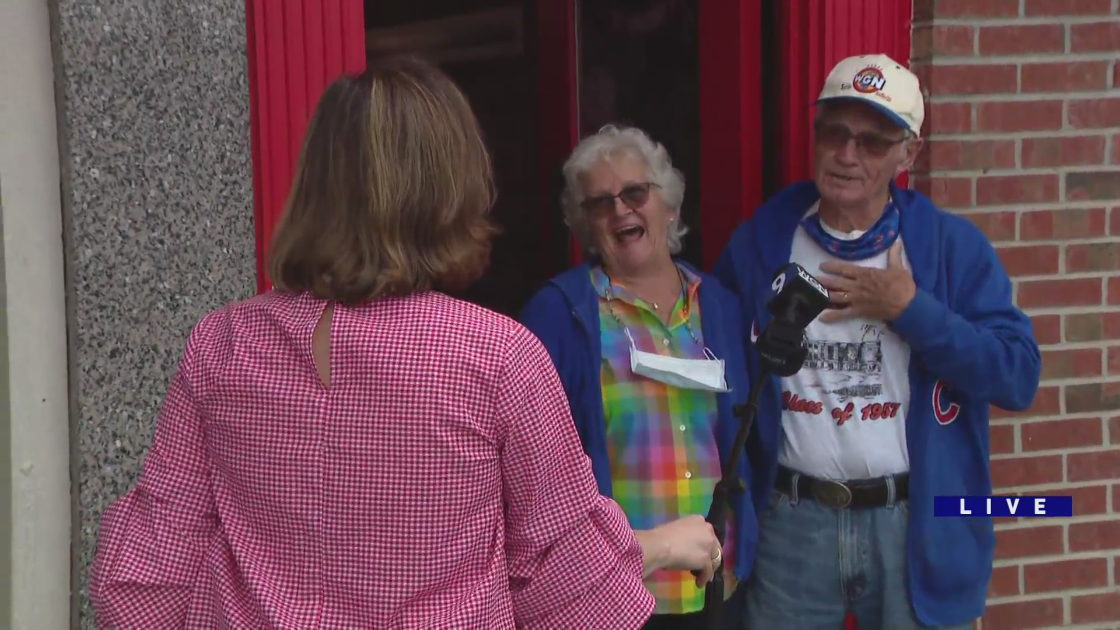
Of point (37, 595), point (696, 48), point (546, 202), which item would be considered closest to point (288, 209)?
point (37, 595)

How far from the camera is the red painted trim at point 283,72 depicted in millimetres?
2375

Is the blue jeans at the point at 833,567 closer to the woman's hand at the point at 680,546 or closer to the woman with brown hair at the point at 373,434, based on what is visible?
the woman's hand at the point at 680,546

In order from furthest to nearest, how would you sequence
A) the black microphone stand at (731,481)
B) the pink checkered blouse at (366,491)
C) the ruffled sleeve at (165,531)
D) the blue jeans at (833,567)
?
the blue jeans at (833,567), the black microphone stand at (731,481), the ruffled sleeve at (165,531), the pink checkered blouse at (366,491)

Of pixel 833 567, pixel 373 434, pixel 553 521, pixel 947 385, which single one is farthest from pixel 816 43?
pixel 373 434

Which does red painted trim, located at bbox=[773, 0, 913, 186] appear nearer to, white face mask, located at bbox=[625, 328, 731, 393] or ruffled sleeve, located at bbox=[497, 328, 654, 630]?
white face mask, located at bbox=[625, 328, 731, 393]

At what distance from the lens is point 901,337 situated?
2.49 m

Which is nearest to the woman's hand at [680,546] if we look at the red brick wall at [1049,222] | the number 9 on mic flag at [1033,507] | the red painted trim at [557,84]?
the number 9 on mic flag at [1033,507]

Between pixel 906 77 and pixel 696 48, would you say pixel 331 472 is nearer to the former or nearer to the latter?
pixel 906 77

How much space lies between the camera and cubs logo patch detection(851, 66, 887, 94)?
252 centimetres

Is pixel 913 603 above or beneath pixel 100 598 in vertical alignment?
beneath

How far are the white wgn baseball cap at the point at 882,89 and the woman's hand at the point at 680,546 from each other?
1.20m

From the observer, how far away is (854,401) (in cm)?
250

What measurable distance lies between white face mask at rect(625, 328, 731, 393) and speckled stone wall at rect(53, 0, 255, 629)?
926 mm

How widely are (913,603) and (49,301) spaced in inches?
78.0
